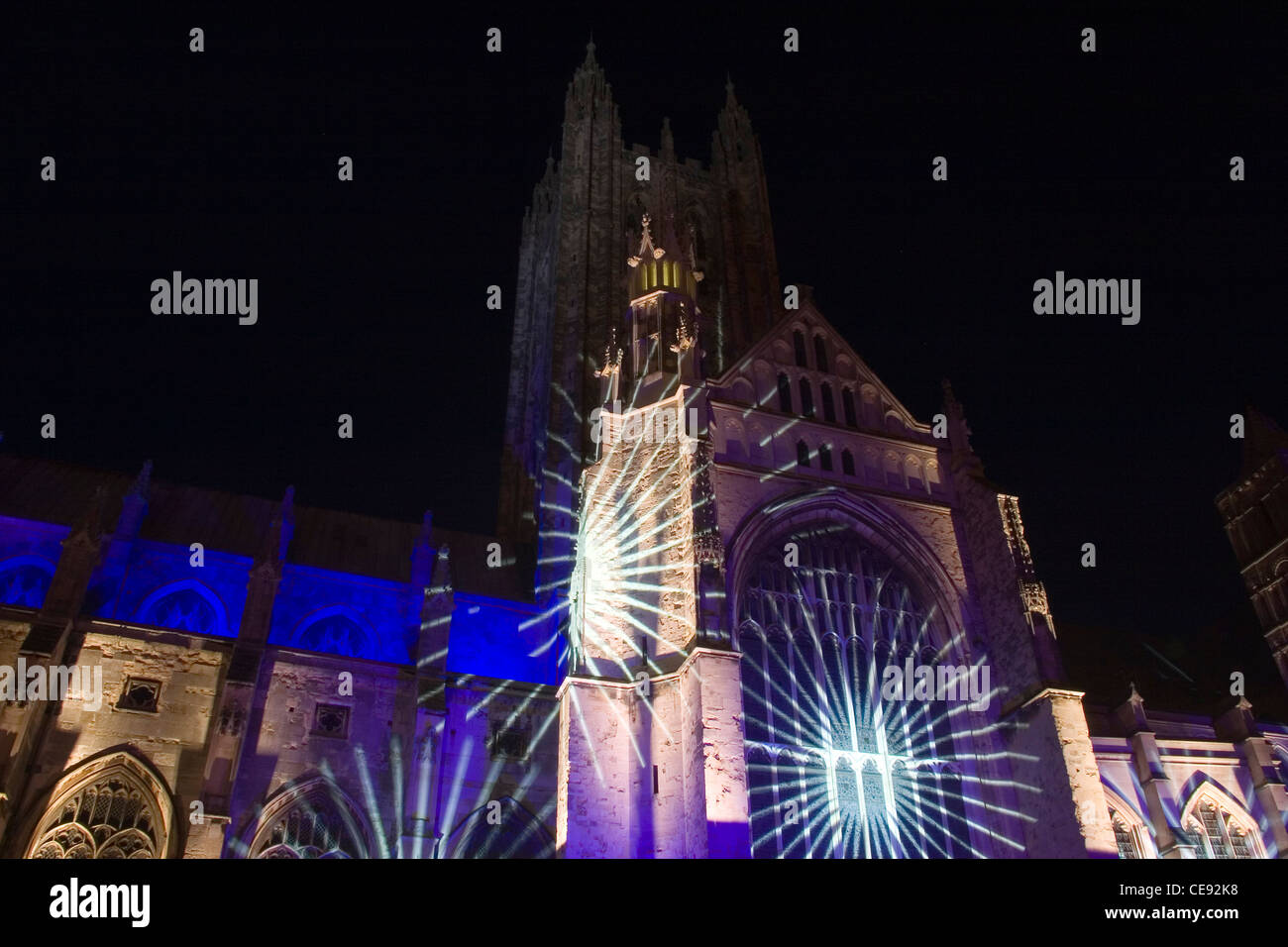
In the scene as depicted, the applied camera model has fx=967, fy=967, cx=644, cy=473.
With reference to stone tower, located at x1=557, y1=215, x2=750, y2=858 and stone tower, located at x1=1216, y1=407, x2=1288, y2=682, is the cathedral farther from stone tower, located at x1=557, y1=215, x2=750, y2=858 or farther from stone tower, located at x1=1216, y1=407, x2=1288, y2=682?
stone tower, located at x1=1216, y1=407, x2=1288, y2=682

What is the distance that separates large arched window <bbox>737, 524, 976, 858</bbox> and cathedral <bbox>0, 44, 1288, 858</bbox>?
0.06 meters

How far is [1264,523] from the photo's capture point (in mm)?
31812

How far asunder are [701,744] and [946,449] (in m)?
10.7

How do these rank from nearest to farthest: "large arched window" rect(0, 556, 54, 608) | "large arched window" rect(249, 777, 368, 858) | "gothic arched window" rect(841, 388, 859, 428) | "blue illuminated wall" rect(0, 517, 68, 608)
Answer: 1. "large arched window" rect(249, 777, 368, 858)
2. "gothic arched window" rect(841, 388, 859, 428)
3. "large arched window" rect(0, 556, 54, 608)
4. "blue illuminated wall" rect(0, 517, 68, 608)

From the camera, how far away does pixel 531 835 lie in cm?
2206

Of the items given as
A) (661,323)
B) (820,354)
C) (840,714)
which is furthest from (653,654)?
(820,354)

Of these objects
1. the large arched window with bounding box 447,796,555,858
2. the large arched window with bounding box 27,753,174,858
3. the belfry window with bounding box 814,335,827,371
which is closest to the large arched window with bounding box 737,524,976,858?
the belfry window with bounding box 814,335,827,371

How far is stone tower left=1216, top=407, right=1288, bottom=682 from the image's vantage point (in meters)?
30.6

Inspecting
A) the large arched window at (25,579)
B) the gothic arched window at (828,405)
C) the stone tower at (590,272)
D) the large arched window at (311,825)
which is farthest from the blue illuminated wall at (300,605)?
the gothic arched window at (828,405)

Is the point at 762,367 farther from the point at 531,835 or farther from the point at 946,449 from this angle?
the point at 531,835

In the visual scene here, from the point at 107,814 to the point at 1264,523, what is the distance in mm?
34028

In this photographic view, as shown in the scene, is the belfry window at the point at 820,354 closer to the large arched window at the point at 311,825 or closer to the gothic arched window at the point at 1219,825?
the gothic arched window at the point at 1219,825
